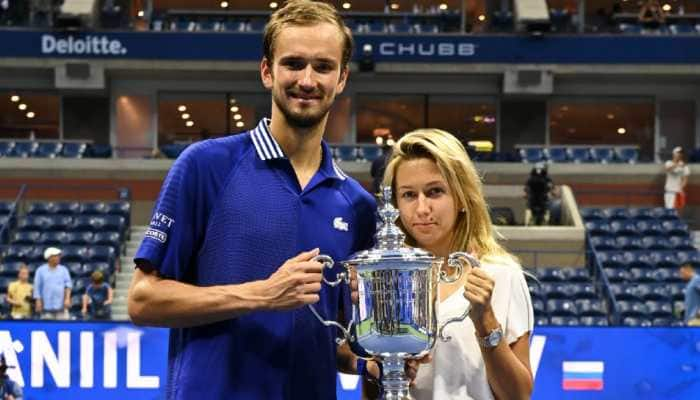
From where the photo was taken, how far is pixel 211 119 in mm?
27312

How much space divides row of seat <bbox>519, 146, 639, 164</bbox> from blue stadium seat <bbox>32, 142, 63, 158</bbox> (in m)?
7.95

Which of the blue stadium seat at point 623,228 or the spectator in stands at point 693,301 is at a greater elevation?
the blue stadium seat at point 623,228

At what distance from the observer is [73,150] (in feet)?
80.8

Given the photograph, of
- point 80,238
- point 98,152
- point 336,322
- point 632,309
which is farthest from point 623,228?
point 336,322

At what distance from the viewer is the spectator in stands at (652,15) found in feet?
84.4

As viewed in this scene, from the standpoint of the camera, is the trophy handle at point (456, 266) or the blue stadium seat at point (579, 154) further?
the blue stadium seat at point (579, 154)

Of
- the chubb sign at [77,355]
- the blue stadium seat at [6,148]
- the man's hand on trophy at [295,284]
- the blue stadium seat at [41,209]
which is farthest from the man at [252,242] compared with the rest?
the blue stadium seat at [6,148]

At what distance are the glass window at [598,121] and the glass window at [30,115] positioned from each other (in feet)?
30.9

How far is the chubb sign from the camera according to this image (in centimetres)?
1024

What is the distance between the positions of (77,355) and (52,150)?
14.8 metres

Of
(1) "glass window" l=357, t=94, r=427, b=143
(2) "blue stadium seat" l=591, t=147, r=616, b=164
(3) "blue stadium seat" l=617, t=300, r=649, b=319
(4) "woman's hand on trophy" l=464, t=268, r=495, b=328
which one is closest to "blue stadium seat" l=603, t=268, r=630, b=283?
(3) "blue stadium seat" l=617, t=300, r=649, b=319

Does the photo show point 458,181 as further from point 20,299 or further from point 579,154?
point 579,154

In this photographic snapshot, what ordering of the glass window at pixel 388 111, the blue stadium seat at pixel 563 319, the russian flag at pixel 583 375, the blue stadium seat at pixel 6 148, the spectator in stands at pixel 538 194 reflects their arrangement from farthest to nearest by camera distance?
the glass window at pixel 388 111 → the blue stadium seat at pixel 6 148 → the spectator in stands at pixel 538 194 → the blue stadium seat at pixel 563 319 → the russian flag at pixel 583 375

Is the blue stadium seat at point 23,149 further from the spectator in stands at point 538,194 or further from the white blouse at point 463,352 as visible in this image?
the white blouse at point 463,352
